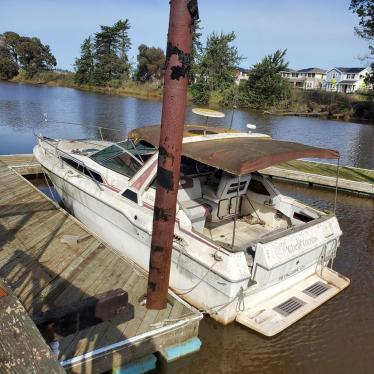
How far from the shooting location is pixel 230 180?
6953 mm

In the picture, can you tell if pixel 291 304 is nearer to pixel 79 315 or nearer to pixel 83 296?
pixel 83 296

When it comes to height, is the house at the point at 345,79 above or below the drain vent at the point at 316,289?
above

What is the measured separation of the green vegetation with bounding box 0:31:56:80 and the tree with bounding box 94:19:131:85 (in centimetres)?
1635

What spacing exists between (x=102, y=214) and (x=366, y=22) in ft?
66.6

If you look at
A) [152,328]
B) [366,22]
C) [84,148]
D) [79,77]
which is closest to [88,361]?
[152,328]

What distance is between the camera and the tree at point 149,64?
76.2 metres

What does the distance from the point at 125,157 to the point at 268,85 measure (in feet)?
168

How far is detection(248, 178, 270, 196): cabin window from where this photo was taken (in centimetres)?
771

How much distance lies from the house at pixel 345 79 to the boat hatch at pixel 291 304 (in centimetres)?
8454

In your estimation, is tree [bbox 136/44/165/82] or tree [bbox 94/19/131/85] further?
tree [bbox 136/44/165/82]

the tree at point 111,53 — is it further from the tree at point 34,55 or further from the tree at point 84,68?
the tree at point 34,55

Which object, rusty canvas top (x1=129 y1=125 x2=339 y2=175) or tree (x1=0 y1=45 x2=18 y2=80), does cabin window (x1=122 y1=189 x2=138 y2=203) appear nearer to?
rusty canvas top (x1=129 y1=125 x2=339 y2=175)

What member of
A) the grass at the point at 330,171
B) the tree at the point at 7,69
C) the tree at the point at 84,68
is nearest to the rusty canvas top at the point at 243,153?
the grass at the point at 330,171

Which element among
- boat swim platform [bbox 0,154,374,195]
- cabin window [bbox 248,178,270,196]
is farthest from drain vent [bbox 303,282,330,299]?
boat swim platform [bbox 0,154,374,195]
